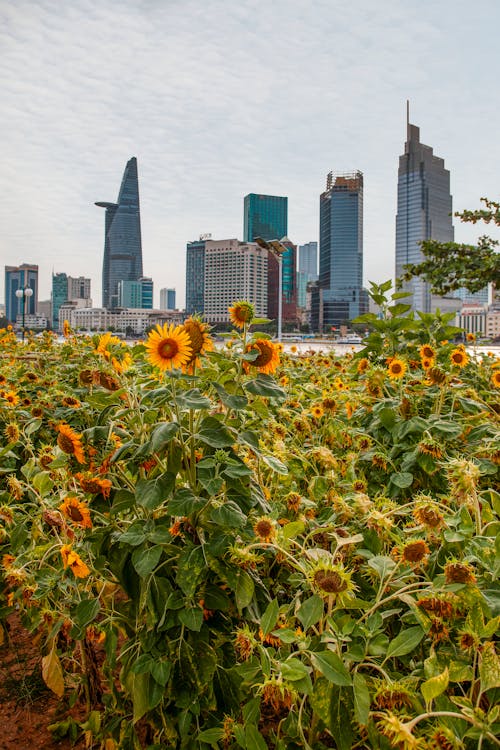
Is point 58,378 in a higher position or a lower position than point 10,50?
lower

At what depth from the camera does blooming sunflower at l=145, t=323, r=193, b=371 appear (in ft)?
3.83

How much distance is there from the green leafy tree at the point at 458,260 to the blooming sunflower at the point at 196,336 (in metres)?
10.1

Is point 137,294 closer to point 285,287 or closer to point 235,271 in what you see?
point 285,287

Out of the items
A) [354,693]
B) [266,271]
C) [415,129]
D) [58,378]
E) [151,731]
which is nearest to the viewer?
[354,693]

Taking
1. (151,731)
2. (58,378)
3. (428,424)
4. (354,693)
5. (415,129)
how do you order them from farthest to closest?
1. (415,129)
2. (58,378)
3. (428,424)
4. (151,731)
5. (354,693)

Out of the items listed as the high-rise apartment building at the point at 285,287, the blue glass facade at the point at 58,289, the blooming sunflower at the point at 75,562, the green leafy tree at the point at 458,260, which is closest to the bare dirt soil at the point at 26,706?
the blooming sunflower at the point at 75,562

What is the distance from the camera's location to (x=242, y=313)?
1273mm

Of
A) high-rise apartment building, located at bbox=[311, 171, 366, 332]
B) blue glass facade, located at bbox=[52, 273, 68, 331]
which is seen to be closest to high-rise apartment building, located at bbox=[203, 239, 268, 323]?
high-rise apartment building, located at bbox=[311, 171, 366, 332]

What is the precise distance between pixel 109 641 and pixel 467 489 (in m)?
0.84

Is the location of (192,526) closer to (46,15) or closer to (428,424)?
(428,424)

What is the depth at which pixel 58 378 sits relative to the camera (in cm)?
349

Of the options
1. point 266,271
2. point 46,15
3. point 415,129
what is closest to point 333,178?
point 415,129

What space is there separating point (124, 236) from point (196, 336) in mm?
192685

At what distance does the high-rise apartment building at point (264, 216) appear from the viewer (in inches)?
4462
